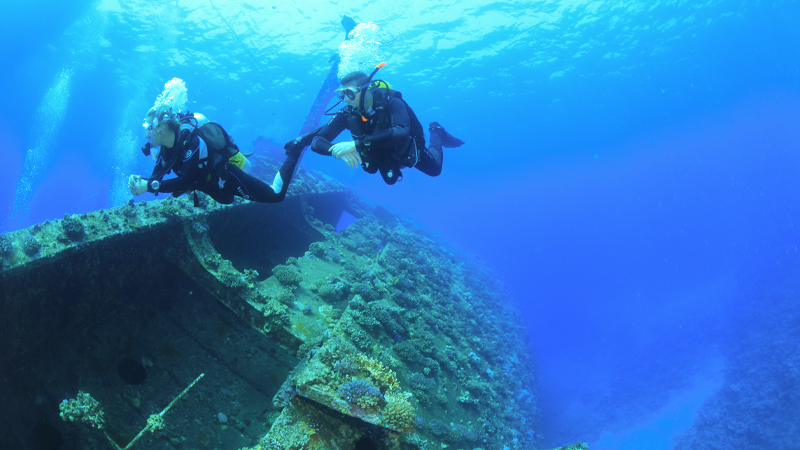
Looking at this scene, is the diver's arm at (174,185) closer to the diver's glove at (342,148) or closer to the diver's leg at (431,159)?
the diver's glove at (342,148)

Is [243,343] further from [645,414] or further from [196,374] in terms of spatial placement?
[645,414]

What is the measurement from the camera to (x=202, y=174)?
4.07 metres

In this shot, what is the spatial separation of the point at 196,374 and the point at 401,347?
357cm

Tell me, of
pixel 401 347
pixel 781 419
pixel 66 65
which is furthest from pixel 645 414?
pixel 66 65

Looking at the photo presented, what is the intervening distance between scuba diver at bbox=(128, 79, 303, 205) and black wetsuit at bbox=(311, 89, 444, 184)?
2.44 ft

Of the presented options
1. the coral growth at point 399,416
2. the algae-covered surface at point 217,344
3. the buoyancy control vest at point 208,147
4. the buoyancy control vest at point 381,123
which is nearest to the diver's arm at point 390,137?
the buoyancy control vest at point 381,123

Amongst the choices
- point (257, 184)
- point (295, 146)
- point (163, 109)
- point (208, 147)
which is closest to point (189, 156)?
point (208, 147)

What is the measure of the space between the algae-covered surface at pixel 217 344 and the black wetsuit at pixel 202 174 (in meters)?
1.49

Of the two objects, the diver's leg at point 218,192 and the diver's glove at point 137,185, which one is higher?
the diver's leg at point 218,192

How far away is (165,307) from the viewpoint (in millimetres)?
5508

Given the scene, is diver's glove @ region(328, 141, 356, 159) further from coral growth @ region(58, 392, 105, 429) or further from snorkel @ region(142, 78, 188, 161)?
coral growth @ region(58, 392, 105, 429)

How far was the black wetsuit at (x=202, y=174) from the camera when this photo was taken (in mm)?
3699

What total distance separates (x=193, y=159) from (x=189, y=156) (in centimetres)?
5

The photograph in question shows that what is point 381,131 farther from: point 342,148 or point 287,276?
point 287,276
